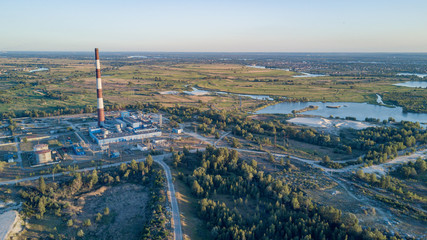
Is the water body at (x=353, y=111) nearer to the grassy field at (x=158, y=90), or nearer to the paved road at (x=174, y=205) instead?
the grassy field at (x=158, y=90)

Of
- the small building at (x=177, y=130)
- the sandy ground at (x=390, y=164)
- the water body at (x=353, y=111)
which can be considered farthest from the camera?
the water body at (x=353, y=111)

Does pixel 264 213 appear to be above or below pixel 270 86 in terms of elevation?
below

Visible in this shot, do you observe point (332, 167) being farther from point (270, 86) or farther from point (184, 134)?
point (270, 86)

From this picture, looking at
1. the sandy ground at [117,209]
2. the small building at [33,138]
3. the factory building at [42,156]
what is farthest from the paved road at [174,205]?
the small building at [33,138]

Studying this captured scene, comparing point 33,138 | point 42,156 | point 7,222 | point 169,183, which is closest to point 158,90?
point 33,138

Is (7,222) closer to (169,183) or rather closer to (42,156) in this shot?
(42,156)

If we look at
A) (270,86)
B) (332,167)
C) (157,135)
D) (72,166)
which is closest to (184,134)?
(157,135)
